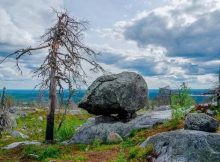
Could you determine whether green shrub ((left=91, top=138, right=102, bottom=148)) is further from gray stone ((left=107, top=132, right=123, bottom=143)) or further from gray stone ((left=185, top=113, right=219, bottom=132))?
gray stone ((left=185, top=113, right=219, bottom=132))

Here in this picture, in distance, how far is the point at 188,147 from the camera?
20.7 metres

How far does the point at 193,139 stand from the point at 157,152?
6.49ft

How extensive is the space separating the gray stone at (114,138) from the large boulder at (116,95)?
2665 millimetres

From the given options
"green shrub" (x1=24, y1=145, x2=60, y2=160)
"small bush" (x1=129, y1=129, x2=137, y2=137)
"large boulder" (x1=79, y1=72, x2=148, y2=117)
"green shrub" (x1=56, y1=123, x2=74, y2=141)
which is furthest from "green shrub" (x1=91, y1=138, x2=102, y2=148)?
"green shrub" (x1=56, y1=123, x2=74, y2=141)

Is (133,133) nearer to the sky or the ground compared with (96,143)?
nearer to the sky

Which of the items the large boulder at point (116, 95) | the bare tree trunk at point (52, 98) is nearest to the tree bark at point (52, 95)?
the bare tree trunk at point (52, 98)

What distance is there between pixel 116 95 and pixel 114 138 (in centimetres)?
360

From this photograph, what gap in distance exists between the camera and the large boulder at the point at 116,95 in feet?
106

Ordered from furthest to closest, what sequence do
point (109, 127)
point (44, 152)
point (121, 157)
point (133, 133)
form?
point (109, 127), point (133, 133), point (44, 152), point (121, 157)

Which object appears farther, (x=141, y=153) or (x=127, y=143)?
(x=127, y=143)

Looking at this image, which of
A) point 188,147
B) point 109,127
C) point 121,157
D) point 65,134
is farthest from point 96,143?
point 188,147

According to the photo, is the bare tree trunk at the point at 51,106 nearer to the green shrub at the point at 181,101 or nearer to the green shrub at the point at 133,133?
the green shrub at the point at 133,133

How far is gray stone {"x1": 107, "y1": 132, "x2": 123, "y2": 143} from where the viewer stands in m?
30.0

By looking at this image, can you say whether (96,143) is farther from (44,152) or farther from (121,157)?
(121,157)
